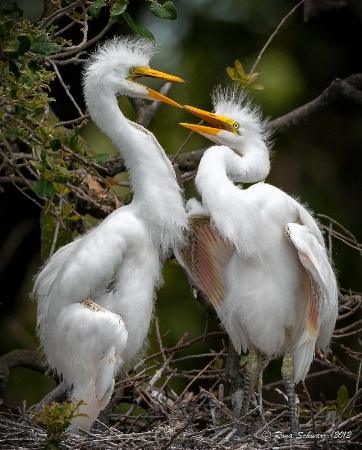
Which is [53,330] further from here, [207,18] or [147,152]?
[207,18]

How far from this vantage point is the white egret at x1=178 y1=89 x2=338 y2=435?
4.22 metres

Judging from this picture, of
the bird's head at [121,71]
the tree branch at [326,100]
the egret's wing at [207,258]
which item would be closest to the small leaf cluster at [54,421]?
the egret's wing at [207,258]

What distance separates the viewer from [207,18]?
7.09 meters

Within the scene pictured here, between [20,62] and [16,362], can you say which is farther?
[16,362]

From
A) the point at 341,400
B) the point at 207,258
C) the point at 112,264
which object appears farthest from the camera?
the point at 207,258

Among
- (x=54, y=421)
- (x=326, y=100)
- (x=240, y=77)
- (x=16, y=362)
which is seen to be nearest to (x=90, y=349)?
(x=54, y=421)

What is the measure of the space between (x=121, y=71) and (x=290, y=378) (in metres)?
1.40

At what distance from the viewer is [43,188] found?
396 centimetres

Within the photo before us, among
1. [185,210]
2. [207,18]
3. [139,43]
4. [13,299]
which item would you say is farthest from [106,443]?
[207,18]

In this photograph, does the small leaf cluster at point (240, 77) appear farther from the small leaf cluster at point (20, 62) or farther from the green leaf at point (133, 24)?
the small leaf cluster at point (20, 62)

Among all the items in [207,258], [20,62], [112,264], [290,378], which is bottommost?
[290,378]

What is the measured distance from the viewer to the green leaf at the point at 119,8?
362cm

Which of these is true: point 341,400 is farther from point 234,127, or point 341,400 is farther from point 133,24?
point 133,24

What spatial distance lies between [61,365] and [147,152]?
0.89 metres
